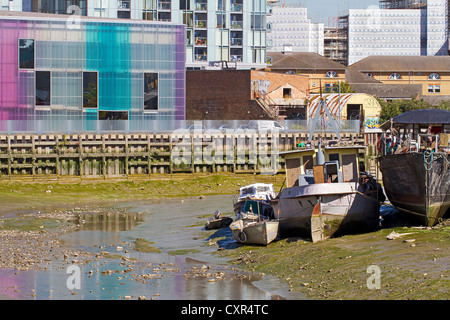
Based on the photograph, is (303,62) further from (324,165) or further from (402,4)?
(324,165)

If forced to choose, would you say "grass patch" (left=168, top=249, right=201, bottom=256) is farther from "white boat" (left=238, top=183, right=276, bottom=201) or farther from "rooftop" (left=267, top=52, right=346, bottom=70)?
"rooftop" (left=267, top=52, right=346, bottom=70)

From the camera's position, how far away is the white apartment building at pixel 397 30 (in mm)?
172125

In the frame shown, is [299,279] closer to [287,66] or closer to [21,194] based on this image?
[21,194]

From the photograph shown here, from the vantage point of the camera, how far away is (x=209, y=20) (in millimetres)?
122188

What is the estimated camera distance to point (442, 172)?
102 ft

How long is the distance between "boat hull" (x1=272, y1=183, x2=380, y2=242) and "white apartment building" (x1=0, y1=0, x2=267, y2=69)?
88.9 metres

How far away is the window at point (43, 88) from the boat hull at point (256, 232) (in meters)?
43.8

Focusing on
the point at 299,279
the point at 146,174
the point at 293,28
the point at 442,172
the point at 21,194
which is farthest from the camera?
the point at 293,28

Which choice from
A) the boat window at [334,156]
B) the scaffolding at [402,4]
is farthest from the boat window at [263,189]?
the scaffolding at [402,4]

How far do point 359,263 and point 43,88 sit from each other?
2048 inches

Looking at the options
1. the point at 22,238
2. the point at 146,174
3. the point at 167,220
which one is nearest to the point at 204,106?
the point at 146,174

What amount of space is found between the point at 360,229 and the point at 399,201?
6.63ft

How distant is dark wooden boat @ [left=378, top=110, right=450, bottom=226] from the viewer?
102 feet

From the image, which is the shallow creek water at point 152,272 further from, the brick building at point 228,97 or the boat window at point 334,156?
the brick building at point 228,97
